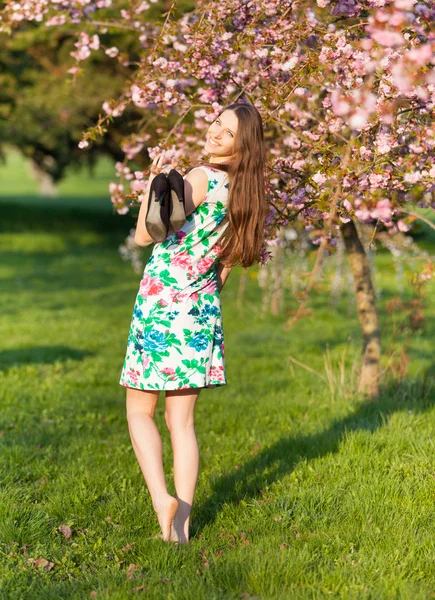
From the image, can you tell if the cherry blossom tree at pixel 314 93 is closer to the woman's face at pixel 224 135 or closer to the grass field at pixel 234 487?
the woman's face at pixel 224 135

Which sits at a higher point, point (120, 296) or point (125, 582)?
point (125, 582)

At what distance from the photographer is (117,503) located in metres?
4.40

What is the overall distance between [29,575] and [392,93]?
105 inches

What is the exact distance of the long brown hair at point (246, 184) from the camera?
3746 mm

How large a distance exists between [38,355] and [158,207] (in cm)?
555

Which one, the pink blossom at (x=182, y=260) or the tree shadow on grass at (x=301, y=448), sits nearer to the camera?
the pink blossom at (x=182, y=260)

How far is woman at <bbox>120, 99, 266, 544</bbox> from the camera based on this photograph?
3.75 m

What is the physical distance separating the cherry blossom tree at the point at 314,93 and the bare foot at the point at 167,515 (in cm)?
128

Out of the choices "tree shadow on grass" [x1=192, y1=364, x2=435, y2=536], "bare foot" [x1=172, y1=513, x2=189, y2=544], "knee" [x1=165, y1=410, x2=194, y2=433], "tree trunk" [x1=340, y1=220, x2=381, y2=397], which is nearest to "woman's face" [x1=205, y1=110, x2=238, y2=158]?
"knee" [x1=165, y1=410, x2=194, y2=433]

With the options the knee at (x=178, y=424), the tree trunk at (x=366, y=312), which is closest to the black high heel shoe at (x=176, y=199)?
the knee at (x=178, y=424)

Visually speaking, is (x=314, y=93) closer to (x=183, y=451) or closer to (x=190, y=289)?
(x=190, y=289)

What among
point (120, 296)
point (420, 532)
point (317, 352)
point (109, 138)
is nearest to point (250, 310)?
point (120, 296)

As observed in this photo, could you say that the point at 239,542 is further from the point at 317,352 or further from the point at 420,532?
the point at 317,352

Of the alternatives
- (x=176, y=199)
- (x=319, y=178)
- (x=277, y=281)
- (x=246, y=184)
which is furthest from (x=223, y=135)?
(x=277, y=281)
